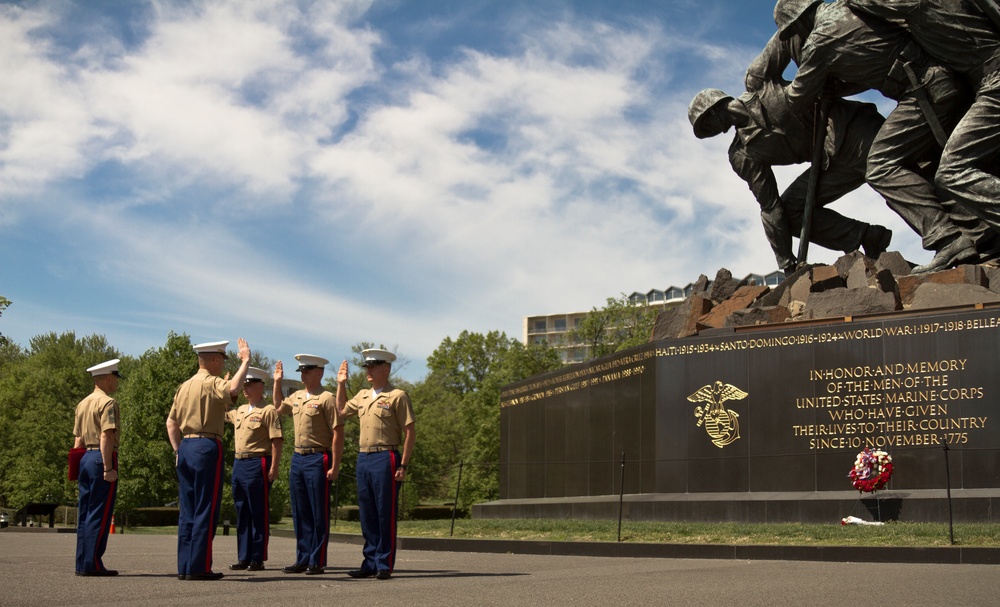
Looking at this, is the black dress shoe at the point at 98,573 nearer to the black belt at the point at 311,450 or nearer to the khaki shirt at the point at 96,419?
the khaki shirt at the point at 96,419

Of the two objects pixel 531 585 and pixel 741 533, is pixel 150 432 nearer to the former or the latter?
pixel 741 533

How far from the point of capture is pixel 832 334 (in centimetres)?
1438

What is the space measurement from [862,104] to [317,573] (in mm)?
12529

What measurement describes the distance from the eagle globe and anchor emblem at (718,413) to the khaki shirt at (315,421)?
7.61 meters

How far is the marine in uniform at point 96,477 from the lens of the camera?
318 inches

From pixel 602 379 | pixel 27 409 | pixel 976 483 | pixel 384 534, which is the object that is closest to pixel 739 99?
pixel 602 379

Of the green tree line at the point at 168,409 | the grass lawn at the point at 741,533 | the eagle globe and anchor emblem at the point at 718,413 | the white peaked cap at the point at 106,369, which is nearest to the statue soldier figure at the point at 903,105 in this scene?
the eagle globe and anchor emblem at the point at 718,413

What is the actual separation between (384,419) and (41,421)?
3908 cm

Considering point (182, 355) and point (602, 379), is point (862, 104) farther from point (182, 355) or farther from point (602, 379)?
point (182, 355)

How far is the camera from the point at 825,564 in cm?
993

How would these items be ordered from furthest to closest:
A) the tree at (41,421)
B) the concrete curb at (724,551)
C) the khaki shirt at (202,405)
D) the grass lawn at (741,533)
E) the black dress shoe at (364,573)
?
the tree at (41,421), the grass lawn at (741,533), the concrete curb at (724,551), the black dress shoe at (364,573), the khaki shirt at (202,405)

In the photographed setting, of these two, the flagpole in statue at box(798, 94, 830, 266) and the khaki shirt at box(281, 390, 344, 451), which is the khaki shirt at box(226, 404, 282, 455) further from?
the flagpole in statue at box(798, 94, 830, 266)

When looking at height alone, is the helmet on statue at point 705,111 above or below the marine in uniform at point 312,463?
above

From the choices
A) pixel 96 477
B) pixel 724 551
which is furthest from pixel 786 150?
pixel 96 477
